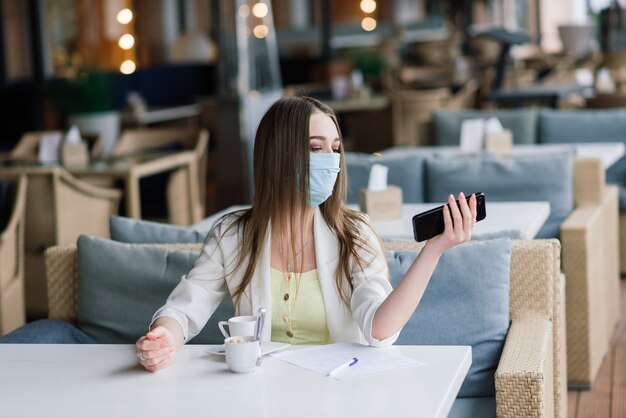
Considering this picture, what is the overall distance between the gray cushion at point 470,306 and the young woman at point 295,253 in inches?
17.0

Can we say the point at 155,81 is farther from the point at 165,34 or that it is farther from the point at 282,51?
the point at 282,51

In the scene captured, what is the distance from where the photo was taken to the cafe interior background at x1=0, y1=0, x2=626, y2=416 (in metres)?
7.71

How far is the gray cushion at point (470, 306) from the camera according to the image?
260 centimetres

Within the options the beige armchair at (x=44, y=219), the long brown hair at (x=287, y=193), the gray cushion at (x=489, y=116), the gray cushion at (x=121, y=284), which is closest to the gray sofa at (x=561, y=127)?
the gray cushion at (x=489, y=116)

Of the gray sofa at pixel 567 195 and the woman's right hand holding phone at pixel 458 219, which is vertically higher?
the woman's right hand holding phone at pixel 458 219

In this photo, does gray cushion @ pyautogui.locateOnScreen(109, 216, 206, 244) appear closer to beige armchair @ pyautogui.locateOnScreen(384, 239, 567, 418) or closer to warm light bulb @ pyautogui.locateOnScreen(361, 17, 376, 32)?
beige armchair @ pyautogui.locateOnScreen(384, 239, 567, 418)

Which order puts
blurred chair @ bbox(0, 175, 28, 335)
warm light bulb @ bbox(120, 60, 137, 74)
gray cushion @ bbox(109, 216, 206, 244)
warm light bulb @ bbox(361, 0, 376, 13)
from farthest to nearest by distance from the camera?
warm light bulb @ bbox(361, 0, 376, 13), warm light bulb @ bbox(120, 60, 137, 74), blurred chair @ bbox(0, 175, 28, 335), gray cushion @ bbox(109, 216, 206, 244)

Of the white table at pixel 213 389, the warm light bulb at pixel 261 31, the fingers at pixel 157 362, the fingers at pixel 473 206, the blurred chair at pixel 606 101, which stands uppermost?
the warm light bulb at pixel 261 31

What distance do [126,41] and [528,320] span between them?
10.5 m

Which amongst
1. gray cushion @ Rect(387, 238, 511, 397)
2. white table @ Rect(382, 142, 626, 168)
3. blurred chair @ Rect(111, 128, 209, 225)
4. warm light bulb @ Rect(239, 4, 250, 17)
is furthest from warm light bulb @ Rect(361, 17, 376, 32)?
gray cushion @ Rect(387, 238, 511, 397)

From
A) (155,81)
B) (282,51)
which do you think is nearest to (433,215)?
(155,81)

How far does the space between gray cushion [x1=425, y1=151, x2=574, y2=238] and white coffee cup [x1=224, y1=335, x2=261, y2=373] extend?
2.53m

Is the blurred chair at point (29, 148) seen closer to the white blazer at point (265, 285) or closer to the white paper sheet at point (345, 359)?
the white blazer at point (265, 285)

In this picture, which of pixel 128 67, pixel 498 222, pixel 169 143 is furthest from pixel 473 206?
pixel 128 67
